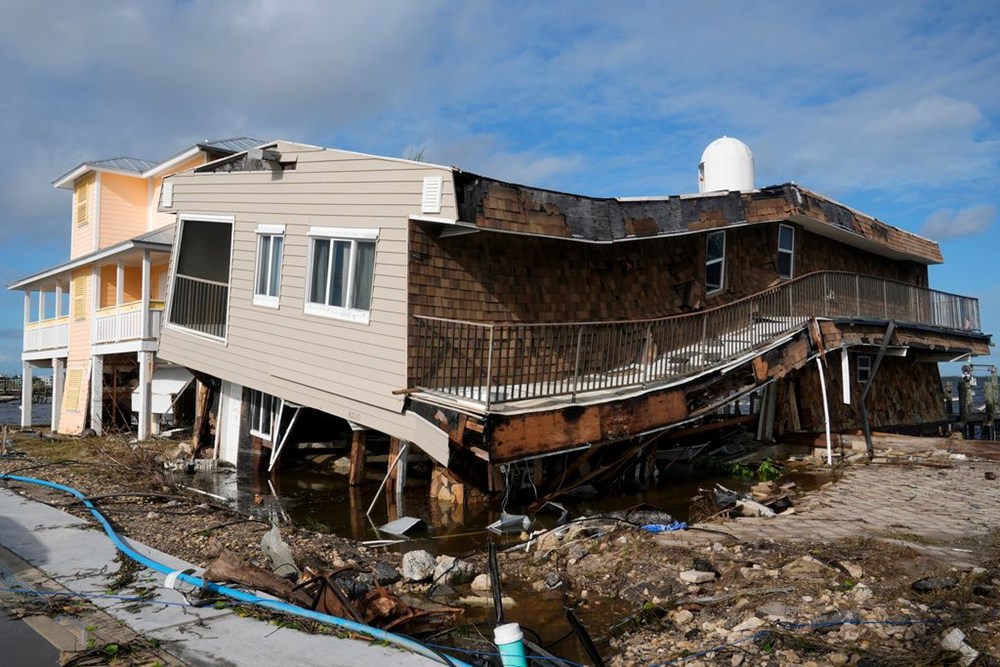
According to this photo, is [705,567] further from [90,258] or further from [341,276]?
[90,258]

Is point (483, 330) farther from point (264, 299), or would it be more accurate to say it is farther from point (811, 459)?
point (811, 459)

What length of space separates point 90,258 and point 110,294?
258cm

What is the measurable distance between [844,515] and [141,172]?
83.4 ft

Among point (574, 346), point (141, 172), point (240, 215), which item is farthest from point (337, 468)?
point (141, 172)

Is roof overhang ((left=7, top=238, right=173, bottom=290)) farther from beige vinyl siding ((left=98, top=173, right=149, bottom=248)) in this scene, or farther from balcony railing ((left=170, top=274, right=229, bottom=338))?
balcony railing ((left=170, top=274, right=229, bottom=338))

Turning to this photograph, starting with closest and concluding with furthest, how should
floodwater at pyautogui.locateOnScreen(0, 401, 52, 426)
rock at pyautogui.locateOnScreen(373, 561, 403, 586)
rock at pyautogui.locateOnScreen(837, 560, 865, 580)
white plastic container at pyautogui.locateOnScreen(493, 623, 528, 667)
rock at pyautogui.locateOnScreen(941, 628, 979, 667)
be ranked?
1. white plastic container at pyautogui.locateOnScreen(493, 623, 528, 667)
2. rock at pyautogui.locateOnScreen(941, 628, 979, 667)
3. rock at pyautogui.locateOnScreen(837, 560, 865, 580)
4. rock at pyautogui.locateOnScreen(373, 561, 403, 586)
5. floodwater at pyautogui.locateOnScreen(0, 401, 52, 426)

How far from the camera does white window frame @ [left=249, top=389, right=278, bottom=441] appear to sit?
16844 millimetres

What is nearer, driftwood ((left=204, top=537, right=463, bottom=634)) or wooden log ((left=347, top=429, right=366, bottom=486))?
driftwood ((left=204, top=537, right=463, bottom=634))

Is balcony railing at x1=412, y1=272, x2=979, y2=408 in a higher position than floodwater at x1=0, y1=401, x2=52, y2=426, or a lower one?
higher

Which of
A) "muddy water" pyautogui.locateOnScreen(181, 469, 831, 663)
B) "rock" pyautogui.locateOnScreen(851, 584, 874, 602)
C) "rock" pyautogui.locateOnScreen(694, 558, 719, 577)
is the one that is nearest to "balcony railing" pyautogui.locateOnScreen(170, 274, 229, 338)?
"muddy water" pyautogui.locateOnScreen(181, 469, 831, 663)

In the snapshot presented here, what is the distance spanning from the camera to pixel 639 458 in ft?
45.7

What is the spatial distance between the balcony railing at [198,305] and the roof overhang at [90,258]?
14.6 feet

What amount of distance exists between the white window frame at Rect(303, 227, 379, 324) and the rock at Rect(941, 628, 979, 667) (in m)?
8.71

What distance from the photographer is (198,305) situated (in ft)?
57.1
